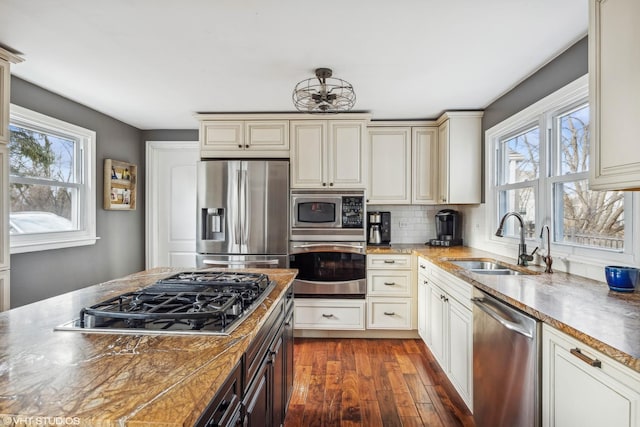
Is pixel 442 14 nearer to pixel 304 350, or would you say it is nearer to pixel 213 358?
pixel 213 358

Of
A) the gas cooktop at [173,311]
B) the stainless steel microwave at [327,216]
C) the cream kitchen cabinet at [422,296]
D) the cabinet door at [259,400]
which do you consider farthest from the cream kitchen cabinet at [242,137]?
the cabinet door at [259,400]

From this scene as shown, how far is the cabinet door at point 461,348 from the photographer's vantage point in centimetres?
203

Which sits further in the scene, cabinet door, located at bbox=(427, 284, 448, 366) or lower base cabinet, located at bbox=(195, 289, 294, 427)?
cabinet door, located at bbox=(427, 284, 448, 366)

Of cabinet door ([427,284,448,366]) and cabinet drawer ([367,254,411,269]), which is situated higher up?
cabinet drawer ([367,254,411,269])

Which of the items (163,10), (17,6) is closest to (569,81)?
(163,10)

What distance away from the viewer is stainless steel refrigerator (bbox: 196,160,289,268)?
11.1 ft

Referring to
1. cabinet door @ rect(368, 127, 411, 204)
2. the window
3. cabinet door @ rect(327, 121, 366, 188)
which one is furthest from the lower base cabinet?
the window

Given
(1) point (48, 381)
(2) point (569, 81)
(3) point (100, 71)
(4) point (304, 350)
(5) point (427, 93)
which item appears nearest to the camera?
(1) point (48, 381)

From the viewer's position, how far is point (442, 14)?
1.78 m

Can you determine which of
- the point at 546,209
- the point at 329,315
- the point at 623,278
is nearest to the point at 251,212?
the point at 329,315

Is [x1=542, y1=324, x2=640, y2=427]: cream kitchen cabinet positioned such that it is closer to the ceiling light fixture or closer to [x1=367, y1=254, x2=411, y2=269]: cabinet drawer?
the ceiling light fixture

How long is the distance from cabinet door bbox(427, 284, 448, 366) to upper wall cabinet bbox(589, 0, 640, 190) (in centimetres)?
147

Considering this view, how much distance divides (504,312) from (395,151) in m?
2.43

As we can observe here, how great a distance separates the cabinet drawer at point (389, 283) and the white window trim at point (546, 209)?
0.86m
